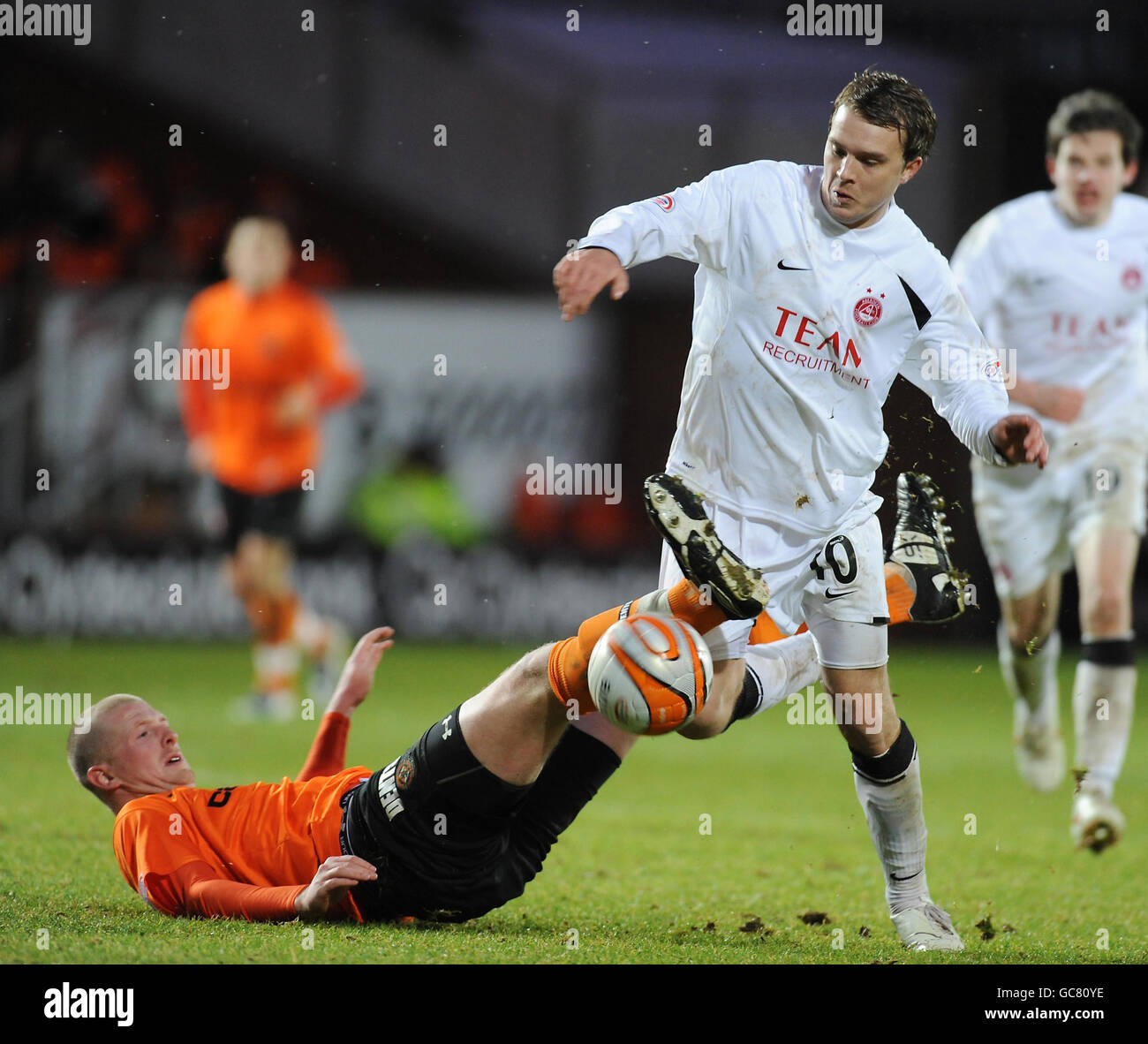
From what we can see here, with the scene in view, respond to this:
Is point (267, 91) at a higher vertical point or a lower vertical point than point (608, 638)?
higher

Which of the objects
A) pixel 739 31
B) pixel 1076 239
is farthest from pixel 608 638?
pixel 739 31

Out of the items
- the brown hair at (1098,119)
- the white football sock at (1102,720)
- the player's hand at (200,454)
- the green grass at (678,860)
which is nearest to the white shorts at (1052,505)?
the white football sock at (1102,720)

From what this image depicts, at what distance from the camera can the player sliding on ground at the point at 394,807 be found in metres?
3.06

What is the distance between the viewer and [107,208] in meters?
11.1

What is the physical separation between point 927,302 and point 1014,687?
122 inches

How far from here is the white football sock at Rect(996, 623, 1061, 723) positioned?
5824 mm

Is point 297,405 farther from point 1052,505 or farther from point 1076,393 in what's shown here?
point 1076,393

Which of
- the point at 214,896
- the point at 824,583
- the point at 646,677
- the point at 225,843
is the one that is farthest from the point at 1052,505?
the point at 214,896

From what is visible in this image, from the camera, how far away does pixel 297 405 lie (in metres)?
8.46

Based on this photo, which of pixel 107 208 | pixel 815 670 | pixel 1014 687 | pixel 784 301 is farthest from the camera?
pixel 107 208

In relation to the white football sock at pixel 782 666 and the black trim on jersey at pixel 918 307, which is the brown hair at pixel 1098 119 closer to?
the black trim on jersey at pixel 918 307

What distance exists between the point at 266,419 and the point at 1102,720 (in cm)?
528

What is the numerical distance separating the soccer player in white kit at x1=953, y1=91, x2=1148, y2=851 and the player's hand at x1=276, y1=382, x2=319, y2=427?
162 inches
